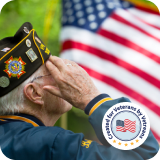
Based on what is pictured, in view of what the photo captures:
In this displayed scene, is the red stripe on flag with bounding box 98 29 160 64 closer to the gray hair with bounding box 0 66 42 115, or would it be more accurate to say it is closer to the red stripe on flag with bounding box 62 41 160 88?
the red stripe on flag with bounding box 62 41 160 88

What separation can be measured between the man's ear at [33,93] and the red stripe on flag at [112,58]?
85.0 inches

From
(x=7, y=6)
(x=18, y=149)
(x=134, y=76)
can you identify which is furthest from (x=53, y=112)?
(x=7, y=6)

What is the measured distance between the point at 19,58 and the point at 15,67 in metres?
0.08

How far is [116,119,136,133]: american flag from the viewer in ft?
4.73

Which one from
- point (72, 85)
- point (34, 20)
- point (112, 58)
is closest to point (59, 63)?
point (72, 85)

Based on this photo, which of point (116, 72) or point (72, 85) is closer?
point (72, 85)

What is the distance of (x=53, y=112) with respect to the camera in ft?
6.16

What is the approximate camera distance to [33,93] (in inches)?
69.1

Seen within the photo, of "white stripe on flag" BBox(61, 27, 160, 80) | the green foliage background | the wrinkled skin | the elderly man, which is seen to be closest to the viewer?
the elderly man

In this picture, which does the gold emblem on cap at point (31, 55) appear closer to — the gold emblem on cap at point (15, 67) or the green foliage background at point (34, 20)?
the gold emblem on cap at point (15, 67)

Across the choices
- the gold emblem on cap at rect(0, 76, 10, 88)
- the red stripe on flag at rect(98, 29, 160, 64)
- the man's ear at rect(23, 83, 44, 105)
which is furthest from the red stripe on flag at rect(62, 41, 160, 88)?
the gold emblem on cap at rect(0, 76, 10, 88)

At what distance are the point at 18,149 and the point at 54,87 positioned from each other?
1.72 feet

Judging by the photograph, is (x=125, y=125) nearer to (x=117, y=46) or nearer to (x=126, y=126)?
(x=126, y=126)

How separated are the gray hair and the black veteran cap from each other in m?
0.04
